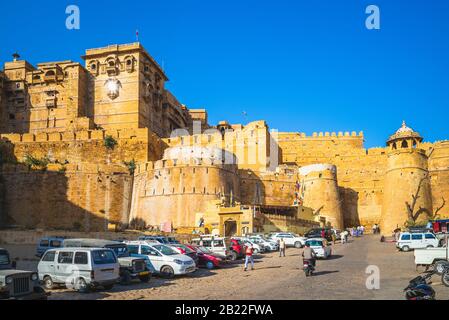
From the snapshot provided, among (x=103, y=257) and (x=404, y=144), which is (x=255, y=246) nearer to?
(x=103, y=257)

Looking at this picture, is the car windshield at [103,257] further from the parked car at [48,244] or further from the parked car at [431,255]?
the parked car at [431,255]

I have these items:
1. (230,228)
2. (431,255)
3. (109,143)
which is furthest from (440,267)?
(109,143)

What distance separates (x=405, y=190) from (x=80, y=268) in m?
39.0

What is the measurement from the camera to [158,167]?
46.1m

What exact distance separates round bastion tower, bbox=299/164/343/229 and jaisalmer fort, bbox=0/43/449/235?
0.12 meters

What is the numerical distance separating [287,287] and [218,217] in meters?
23.8

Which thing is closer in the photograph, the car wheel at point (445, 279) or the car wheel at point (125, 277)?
the car wheel at point (445, 279)

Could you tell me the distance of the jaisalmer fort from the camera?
4491cm

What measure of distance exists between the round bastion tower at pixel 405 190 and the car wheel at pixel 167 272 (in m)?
32.5

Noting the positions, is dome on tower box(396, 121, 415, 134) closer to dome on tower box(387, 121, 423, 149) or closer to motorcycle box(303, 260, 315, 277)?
dome on tower box(387, 121, 423, 149)

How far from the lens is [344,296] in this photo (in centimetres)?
1277

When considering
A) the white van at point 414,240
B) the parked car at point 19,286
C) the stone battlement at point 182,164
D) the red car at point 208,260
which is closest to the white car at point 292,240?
the white van at point 414,240

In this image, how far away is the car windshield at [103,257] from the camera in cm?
1413

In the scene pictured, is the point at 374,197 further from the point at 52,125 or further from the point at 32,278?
the point at 32,278
